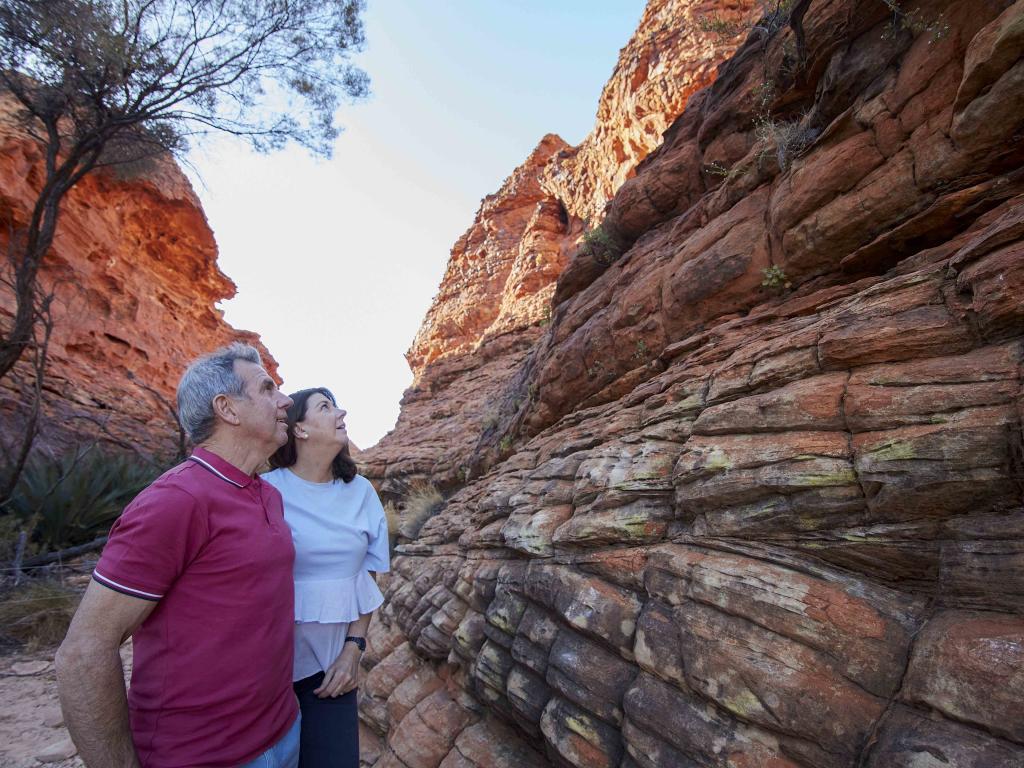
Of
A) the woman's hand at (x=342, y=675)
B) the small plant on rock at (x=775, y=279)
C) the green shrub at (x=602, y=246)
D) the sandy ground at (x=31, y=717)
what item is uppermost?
the green shrub at (x=602, y=246)

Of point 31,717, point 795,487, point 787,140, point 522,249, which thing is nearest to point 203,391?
point 795,487

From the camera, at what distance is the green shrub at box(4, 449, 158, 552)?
737 centimetres

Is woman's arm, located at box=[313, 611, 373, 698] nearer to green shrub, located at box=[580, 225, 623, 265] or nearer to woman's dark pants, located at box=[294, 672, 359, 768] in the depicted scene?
woman's dark pants, located at box=[294, 672, 359, 768]

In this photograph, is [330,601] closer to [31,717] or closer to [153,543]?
[153,543]

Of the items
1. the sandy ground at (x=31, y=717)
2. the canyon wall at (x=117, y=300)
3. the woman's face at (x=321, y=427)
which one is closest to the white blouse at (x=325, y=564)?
the woman's face at (x=321, y=427)

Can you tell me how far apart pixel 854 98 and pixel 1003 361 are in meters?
2.97

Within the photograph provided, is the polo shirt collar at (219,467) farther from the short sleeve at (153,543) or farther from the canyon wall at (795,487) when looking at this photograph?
the canyon wall at (795,487)

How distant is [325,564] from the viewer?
7.04 ft

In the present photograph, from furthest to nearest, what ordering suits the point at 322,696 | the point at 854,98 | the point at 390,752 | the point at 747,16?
the point at 747,16, the point at 854,98, the point at 390,752, the point at 322,696

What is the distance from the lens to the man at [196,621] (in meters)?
1.30

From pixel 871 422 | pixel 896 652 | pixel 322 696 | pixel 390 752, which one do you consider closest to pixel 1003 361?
pixel 871 422

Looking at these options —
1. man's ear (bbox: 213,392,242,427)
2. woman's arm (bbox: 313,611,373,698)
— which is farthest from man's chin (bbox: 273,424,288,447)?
woman's arm (bbox: 313,611,373,698)

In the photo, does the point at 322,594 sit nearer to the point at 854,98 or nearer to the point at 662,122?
the point at 854,98

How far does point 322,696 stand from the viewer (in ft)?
6.84
